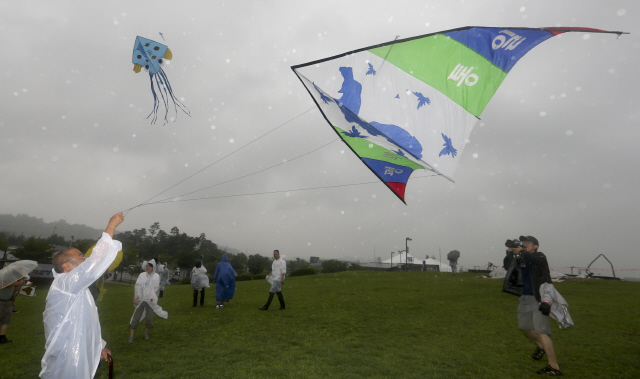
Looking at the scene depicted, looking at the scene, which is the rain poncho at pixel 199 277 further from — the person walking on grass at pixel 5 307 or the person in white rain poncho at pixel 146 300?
the person walking on grass at pixel 5 307

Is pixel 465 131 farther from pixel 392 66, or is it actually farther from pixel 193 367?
pixel 193 367

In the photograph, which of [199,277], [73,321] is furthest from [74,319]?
[199,277]

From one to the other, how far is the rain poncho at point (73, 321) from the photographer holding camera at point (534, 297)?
20.8ft

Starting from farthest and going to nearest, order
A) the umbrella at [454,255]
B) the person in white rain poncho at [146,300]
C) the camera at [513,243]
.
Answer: the umbrella at [454,255] < the person in white rain poncho at [146,300] < the camera at [513,243]

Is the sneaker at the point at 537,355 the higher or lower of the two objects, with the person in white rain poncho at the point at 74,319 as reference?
lower

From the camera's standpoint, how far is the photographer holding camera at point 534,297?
210 inches

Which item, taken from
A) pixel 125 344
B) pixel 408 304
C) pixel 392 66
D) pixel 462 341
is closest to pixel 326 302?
pixel 408 304

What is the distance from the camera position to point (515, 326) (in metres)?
8.98

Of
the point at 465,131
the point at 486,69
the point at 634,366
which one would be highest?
the point at 486,69

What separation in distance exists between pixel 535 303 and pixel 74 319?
267 inches

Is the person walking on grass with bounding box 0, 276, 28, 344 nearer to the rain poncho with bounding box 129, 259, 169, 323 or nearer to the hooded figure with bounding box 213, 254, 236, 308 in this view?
the rain poncho with bounding box 129, 259, 169, 323

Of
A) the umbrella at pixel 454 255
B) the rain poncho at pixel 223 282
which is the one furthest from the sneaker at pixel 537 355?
the umbrella at pixel 454 255

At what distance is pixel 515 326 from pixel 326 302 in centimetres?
700

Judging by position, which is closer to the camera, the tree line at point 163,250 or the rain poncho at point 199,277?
the rain poncho at point 199,277
